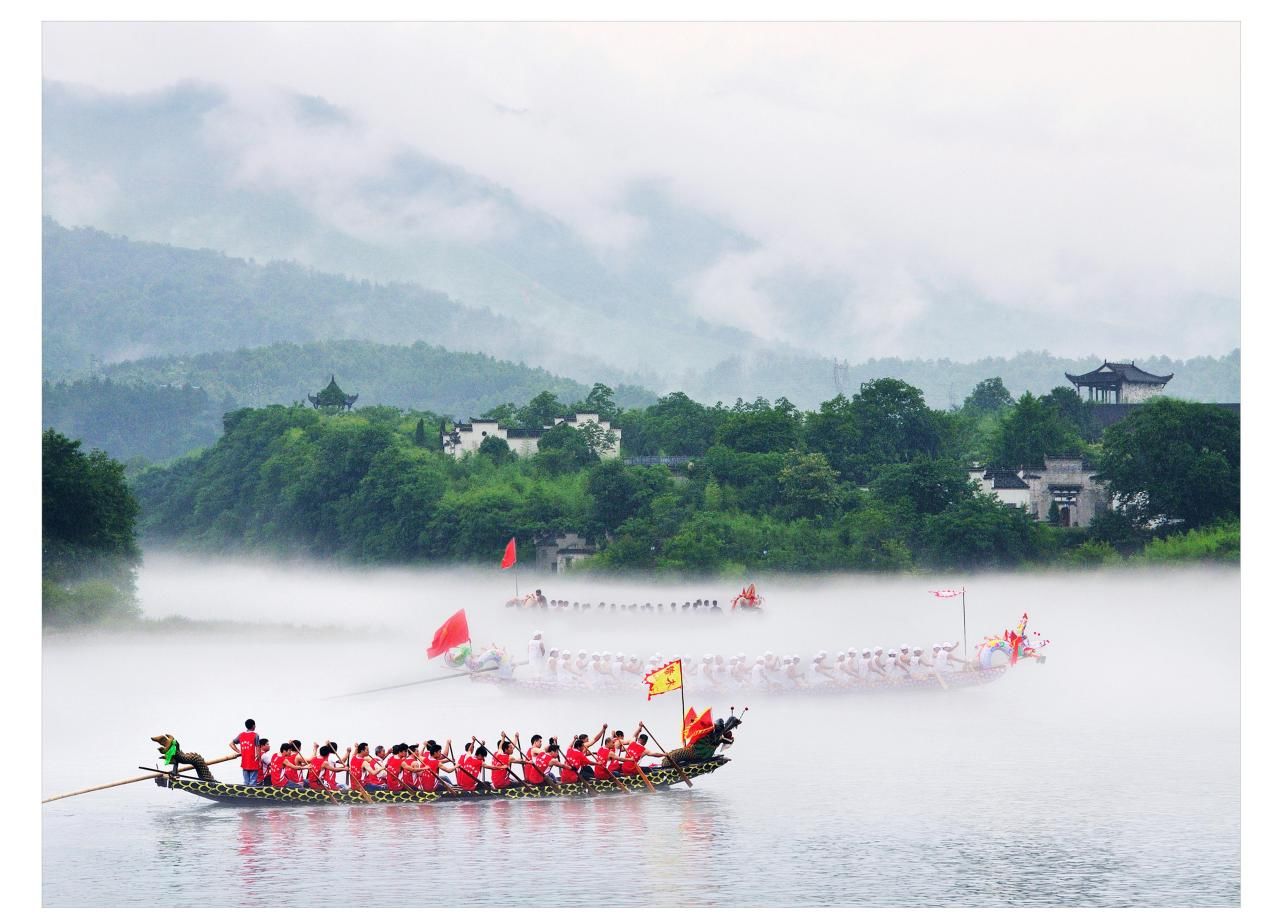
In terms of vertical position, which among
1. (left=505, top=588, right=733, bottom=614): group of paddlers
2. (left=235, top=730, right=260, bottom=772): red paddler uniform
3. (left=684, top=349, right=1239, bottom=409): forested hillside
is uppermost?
(left=684, top=349, right=1239, bottom=409): forested hillside

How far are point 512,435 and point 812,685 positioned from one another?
53.2 m

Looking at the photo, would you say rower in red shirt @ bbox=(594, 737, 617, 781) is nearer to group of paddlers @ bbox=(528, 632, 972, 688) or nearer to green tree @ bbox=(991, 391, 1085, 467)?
group of paddlers @ bbox=(528, 632, 972, 688)

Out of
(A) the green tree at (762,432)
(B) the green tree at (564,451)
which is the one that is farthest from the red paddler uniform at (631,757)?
(B) the green tree at (564,451)

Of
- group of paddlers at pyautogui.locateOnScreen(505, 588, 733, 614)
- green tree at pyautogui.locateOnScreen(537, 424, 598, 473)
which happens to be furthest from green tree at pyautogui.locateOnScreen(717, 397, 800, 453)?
group of paddlers at pyautogui.locateOnScreen(505, 588, 733, 614)

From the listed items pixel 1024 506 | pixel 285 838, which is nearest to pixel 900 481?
pixel 1024 506

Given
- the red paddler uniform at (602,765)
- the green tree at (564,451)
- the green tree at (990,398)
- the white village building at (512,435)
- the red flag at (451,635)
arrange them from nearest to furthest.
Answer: the red paddler uniform at (602,765) < the red flag at (451,635) < the green tree at (564,451) < the white village building at (512,435) < the green tree at (990,398)

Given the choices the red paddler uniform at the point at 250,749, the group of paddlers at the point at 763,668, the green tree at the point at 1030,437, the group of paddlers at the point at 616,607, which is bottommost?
the red paddler uniform at the point at 250,749

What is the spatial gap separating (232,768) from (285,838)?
22.7ft

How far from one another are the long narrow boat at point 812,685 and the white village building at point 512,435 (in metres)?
50.5

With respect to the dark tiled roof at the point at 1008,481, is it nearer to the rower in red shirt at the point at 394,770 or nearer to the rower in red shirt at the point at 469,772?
the rower in red shirt at the point at 469,772

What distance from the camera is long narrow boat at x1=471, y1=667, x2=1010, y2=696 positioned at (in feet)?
132

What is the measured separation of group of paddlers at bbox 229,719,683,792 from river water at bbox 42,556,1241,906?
44cm

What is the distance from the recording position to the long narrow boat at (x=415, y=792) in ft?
101

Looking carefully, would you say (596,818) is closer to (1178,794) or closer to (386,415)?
(1178,794)
